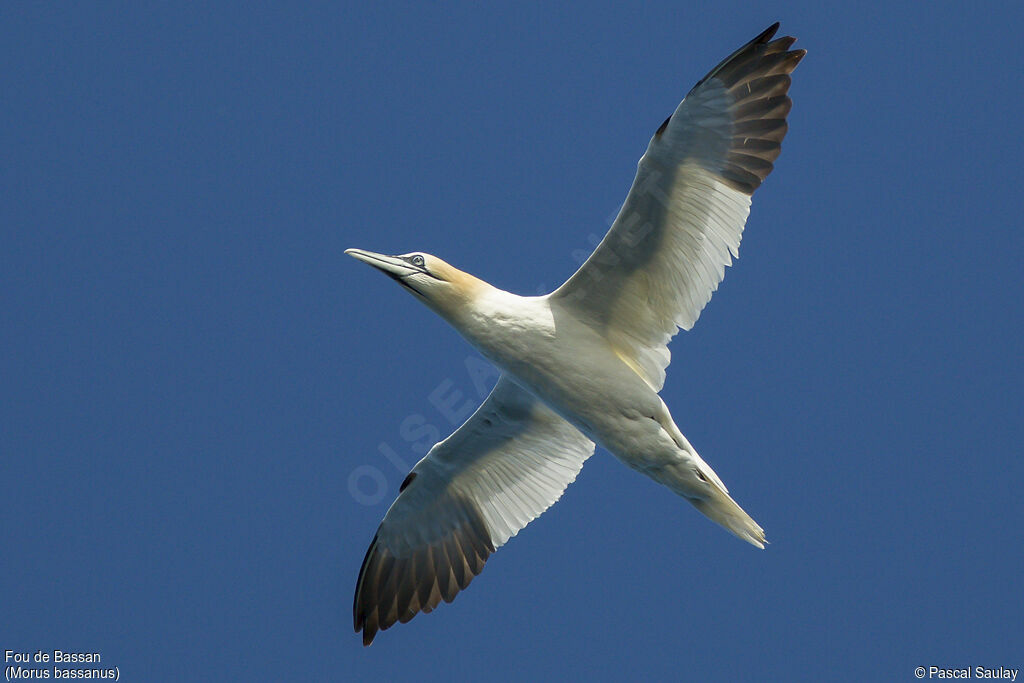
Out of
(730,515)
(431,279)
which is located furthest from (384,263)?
(730,515)

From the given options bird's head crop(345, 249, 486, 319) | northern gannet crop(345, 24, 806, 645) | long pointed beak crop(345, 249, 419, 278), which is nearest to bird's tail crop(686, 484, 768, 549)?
northern gannet crop(345, 24, 806, 645)

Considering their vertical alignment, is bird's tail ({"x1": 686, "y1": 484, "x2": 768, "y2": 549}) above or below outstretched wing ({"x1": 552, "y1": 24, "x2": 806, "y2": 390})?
below

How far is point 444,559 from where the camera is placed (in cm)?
1363

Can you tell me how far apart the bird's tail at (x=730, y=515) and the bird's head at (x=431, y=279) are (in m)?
2.88

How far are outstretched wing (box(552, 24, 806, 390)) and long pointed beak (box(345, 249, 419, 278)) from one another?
1435 mm

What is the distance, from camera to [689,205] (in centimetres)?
1134

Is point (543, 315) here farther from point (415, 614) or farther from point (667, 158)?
point (415, 614)

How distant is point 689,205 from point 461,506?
4.38m

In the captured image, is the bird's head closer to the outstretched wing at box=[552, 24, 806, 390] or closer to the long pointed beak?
the long pointed beak

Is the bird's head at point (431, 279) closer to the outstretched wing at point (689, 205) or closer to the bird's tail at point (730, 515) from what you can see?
the outstretched wing at point (689, 205)

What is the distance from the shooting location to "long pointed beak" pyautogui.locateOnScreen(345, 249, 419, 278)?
1169 cm

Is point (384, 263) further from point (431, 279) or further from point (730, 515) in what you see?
point (730, 515)

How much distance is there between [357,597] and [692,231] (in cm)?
563

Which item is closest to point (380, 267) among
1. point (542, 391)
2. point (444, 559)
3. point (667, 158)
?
point (542, 391)
